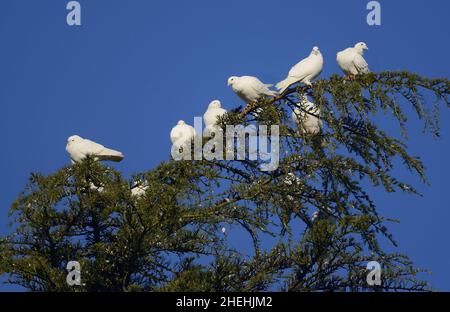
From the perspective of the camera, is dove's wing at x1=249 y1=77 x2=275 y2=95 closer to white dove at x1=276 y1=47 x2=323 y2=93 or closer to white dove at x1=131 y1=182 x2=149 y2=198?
white dove at x1=276 y1=47 x2=323 y2=93

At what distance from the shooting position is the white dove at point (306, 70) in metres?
16.6

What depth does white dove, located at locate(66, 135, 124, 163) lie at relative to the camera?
16.5m

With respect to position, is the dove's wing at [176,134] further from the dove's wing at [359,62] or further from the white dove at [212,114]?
the dove's wing at [359,62]

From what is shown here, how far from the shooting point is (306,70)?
17469mm

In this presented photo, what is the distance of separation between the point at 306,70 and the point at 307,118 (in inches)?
131

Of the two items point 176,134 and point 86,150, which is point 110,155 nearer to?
point 86,150

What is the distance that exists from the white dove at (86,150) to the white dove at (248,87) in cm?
182

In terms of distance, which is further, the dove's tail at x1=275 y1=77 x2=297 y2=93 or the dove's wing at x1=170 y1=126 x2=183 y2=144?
the dove's wing at x1=170 y1=126 x2=183 y2=144

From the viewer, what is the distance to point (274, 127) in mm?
13727

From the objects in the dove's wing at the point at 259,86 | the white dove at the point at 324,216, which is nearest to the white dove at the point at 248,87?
the dove's wing at the point at 259,86

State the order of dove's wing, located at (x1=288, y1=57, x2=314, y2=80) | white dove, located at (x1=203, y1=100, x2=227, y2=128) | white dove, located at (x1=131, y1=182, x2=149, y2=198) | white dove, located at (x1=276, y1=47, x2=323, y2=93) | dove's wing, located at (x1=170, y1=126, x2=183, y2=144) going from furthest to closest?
dove's wing, located at (x1=170, y1=126, x2=183, y2=144), dove's wing, located at (x1=288, y1=57, x2=314, y2=80), white dove, located at (x1=276, y1=47, x2=323, y2=93), white dove, located at (x1=203, y1=100, x2=227, y2=128), white dove, located at (x1=131, y1=182, x2=149, y2=198)

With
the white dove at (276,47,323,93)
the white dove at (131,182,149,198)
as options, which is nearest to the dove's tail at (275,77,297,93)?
the white dove at (276,47,323,93)

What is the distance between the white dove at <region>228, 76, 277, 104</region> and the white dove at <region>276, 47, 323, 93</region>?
30cm

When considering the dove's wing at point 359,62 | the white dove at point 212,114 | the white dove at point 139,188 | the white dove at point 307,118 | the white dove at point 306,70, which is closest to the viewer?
the white dove at point 139,188
